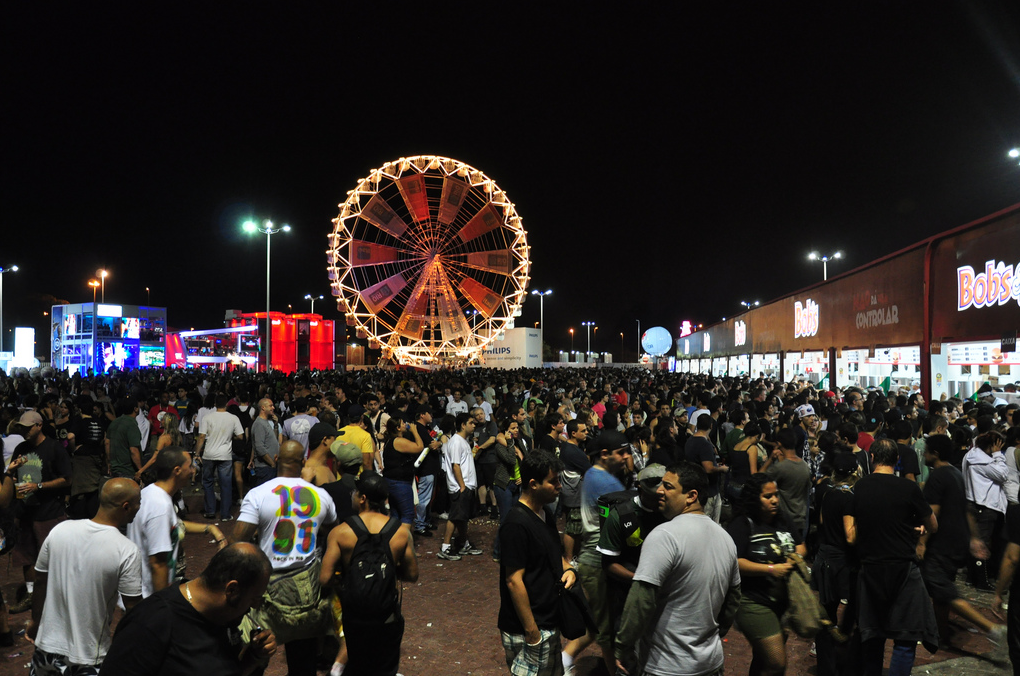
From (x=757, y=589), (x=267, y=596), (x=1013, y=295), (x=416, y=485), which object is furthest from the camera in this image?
(x=1013, y=295)

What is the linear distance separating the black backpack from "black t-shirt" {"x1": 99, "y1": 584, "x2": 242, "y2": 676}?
106cm

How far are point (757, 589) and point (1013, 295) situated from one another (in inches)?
498

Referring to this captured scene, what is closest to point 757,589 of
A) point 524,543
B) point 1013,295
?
point 524,543

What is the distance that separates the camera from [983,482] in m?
6.16

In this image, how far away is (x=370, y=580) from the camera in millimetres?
3359

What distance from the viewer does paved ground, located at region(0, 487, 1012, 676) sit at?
4883 mm

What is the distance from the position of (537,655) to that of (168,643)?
75.4 inches

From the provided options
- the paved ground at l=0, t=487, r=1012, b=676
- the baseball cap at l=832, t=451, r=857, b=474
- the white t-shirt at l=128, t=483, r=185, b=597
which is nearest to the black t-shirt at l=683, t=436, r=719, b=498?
the paved ground at l=0, t=487, r=1012, b=676

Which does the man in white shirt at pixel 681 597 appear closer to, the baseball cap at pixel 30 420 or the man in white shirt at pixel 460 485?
the man in white shirt at pixel 460 485

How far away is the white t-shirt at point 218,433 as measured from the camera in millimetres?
9039

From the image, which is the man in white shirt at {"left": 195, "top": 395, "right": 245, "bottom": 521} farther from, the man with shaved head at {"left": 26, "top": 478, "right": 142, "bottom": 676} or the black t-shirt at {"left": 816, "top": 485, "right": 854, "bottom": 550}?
the black t-shirt at {"left": 816, "top": 485, "right": 854, "bottom": 550}

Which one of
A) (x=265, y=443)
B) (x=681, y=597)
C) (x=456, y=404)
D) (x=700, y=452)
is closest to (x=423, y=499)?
(x=265, y=443)

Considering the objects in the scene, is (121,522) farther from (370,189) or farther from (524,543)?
(370,189)

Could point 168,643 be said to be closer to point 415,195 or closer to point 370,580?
point 370,580
